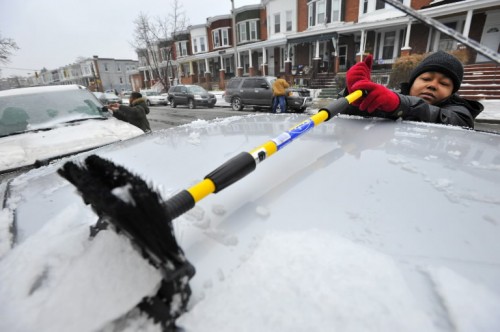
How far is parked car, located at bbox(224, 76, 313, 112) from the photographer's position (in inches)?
456

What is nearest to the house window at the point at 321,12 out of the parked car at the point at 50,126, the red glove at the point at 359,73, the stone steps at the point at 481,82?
the stone steps at the point at 481,82

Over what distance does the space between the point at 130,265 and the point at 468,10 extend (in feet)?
64.3

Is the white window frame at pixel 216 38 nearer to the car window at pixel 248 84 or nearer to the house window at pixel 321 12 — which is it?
the house window at pixel 321 12

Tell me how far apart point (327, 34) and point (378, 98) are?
19584 mm

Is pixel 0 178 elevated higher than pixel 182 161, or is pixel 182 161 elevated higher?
pixel 182 161

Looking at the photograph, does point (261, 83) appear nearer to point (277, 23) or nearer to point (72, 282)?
point (72, 282)

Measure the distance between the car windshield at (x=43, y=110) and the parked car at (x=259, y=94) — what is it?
8.66 meters

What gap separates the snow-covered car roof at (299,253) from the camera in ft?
1.82

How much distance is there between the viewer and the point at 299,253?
2.32 feet

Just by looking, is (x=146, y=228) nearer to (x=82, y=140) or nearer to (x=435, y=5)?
(x=82, y=140)

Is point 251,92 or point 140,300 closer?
point 140,300

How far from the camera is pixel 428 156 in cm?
129

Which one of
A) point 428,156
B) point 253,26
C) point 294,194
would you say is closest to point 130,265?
point 294,194

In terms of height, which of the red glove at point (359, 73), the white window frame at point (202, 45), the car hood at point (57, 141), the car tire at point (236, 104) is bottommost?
the car tire at point (236, 104)
